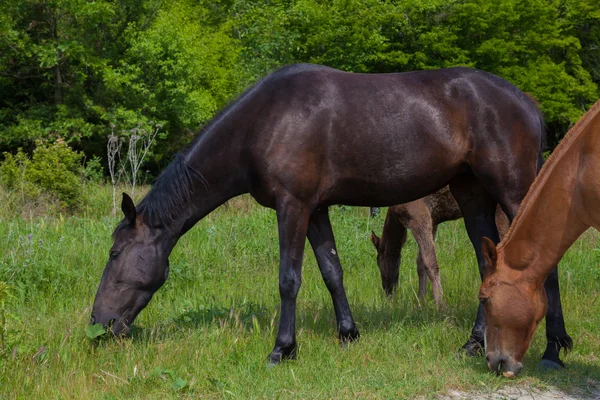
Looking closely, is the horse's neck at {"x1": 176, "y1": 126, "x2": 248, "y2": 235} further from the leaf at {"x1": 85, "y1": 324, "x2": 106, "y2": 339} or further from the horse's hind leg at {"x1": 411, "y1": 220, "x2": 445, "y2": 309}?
the horse's hind leg at {"x1": 411, "y1": 220, "x2": 445, "y2": 309}

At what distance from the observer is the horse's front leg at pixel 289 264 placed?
5.46 metres

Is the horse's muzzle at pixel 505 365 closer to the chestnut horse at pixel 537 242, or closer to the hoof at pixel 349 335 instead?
the chestnut horse at pixel 537 242

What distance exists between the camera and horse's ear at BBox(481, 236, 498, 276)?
484 cm

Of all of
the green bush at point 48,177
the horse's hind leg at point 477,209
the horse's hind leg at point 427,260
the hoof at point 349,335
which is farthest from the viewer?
the green bush at point 48,177

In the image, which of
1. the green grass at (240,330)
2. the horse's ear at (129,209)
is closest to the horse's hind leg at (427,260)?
the green grass at (240,330)

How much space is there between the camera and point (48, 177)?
52.7 ft

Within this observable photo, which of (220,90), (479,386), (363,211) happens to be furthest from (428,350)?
(220,90)

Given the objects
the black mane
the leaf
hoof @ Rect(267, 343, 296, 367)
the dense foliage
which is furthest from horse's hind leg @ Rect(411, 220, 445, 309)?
the dense foliage

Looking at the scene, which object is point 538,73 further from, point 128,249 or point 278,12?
point 128,249

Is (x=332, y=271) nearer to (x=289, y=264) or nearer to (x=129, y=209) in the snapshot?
(x=289, y=264)

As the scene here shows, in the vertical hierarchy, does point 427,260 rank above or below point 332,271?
below

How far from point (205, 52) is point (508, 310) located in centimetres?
2316

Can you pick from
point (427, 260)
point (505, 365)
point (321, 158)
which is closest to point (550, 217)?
point (505, 365)

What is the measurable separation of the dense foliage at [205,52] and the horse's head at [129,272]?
16.1 m
